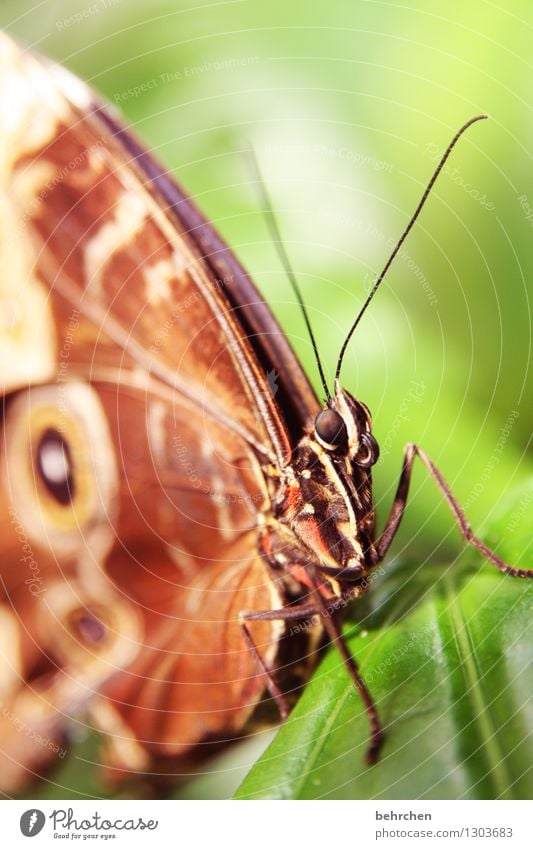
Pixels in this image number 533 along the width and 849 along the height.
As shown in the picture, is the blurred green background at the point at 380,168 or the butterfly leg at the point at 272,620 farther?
the blurred green background at the point at 380,168

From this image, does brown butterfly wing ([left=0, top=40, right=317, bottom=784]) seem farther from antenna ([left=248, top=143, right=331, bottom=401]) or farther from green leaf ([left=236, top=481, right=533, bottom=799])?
antenna ([left=248, top=143, right=331, bottom=401])

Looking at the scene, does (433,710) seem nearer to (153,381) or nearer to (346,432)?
(346,432)

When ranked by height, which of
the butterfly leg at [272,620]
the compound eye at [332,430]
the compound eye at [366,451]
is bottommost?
the butterfly leg at [272,620]

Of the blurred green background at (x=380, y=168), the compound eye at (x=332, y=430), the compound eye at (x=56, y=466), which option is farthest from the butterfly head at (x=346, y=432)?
the compound eye at (x=56, y=466)

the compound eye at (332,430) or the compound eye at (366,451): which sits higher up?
the compound eye at (332,430)

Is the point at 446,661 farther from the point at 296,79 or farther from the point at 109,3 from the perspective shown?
the point at 109,3

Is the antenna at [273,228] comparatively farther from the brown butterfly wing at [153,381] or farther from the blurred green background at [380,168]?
the brown butterfly wing at [153,381]
